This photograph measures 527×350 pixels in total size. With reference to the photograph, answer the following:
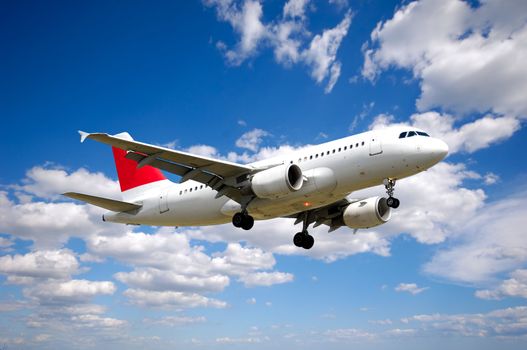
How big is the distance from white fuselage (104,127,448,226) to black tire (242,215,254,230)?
0.40 m

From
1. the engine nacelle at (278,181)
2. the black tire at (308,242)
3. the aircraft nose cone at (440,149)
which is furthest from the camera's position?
the black tire at (308,242)

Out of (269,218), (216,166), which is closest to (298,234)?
(269,218)

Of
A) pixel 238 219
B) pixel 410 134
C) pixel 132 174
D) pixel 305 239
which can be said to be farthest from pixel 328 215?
pixel 132 174

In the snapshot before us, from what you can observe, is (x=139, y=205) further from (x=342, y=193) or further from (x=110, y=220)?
(x=342, y=193)

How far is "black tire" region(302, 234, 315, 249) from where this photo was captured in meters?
30.8

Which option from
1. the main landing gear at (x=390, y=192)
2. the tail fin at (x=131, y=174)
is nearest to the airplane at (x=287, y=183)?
the main landing gear at (x=390, y=192)

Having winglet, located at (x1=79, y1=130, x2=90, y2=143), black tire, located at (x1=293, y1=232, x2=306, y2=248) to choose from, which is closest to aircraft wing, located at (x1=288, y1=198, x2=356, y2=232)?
black tire, located at (x1=293, y1=232, x2=306, y2=248)

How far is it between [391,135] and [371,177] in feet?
6.83

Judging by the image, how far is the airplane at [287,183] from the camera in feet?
76.3

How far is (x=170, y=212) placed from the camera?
1152 inches

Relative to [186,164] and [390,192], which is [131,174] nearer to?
[186,164]

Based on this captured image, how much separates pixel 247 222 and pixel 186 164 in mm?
4166

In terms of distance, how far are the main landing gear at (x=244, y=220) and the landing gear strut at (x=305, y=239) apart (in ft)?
17.6

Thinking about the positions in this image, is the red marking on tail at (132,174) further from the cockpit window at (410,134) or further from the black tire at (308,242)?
the cockpit window at (410,134)
